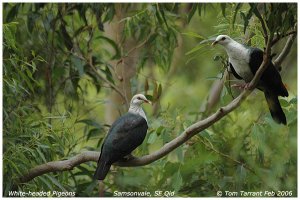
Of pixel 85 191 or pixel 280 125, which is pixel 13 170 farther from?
pixel 280 125

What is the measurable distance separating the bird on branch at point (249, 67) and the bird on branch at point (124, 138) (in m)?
0.54

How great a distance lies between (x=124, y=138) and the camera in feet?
15.3

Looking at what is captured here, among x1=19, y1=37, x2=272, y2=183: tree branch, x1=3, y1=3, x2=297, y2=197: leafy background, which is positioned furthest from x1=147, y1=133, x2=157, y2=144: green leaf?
x1=19, y1=37, x2=272, y2=183: tree branch

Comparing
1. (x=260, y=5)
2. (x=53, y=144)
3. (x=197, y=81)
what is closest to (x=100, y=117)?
(x=197, y=81)

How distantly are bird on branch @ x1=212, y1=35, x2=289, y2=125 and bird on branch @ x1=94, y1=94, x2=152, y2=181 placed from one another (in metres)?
0.54

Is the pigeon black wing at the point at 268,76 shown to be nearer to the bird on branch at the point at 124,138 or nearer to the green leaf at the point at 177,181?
the bird on branch at the point at 124,138

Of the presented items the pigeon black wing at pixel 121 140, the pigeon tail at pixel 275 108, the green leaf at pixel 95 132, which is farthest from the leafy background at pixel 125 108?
the pigeon black wing at pixel 121 140

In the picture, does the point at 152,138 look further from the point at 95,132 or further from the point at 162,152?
the point at 95,132

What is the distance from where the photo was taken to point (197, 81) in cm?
926

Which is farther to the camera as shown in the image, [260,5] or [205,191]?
[205,191]

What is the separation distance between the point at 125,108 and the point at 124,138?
64.6 inches

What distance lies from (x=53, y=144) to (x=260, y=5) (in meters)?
1.45

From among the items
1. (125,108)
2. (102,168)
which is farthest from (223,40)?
(125,108)

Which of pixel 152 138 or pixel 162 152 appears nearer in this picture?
pixel 162 152
